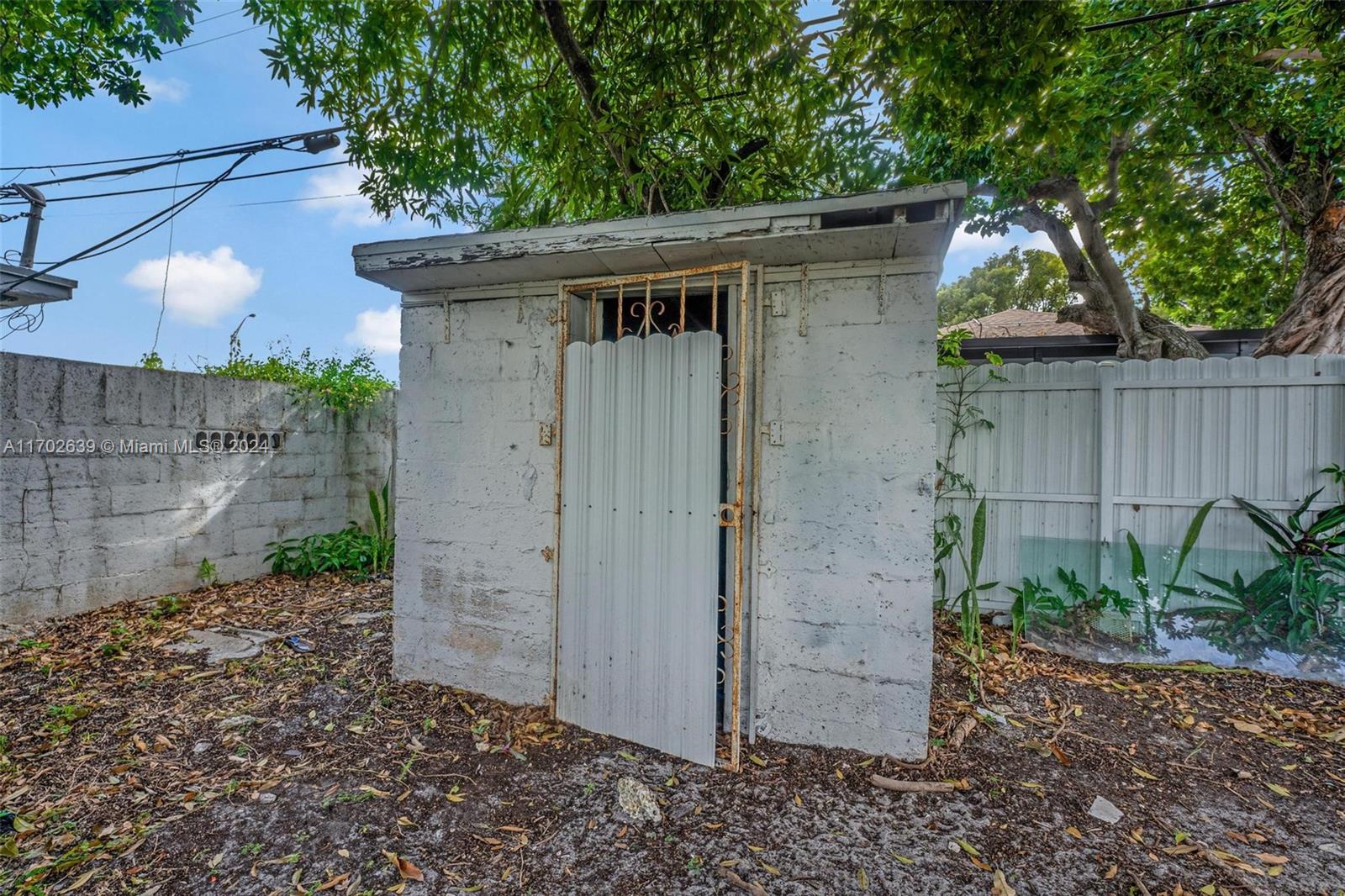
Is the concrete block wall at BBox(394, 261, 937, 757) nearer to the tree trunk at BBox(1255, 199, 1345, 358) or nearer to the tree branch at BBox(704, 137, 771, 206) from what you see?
the tree branch at BBox(704, 137, 771, 206)

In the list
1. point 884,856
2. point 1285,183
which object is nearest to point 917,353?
point 884,856

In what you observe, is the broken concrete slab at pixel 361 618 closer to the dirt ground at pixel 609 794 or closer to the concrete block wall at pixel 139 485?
the dirt ground at pixel 609 794

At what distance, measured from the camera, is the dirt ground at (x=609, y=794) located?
1948 millimetres

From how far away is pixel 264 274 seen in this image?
8.05 metres

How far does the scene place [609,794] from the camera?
7.79 ft

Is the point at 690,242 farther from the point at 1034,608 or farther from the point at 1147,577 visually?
the point at 1147,577

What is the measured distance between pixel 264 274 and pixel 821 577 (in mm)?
9167

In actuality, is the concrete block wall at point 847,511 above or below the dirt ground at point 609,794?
above

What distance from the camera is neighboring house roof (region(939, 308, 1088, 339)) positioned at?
9289 millimetres

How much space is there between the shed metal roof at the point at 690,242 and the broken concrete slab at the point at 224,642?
9.05 ft

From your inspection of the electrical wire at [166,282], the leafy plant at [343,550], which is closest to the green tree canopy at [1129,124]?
the leafy plant at [343,550]

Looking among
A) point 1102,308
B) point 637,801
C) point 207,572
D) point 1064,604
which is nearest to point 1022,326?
point 1102,308

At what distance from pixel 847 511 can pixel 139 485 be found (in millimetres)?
5421

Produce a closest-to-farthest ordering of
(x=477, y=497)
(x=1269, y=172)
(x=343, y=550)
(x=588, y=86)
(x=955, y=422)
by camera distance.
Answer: (x=477, y=497), (x=588, y=86), (x=955, y=422), (x=1269, y=172), (x=343, y=550)
